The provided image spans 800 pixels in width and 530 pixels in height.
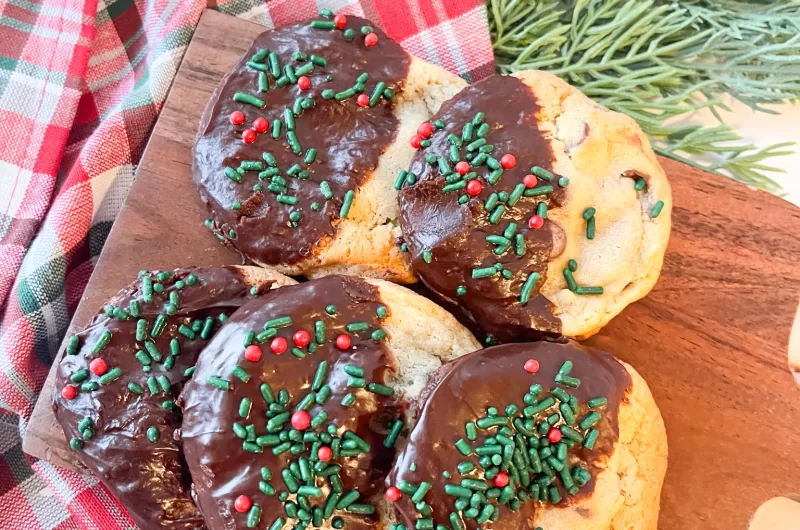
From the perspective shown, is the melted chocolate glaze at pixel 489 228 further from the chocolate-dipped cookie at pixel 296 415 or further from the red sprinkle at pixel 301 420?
the red sprinkle at pixel 301 420

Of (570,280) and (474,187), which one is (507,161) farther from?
(570,280)

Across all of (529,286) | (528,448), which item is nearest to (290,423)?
(528,448)

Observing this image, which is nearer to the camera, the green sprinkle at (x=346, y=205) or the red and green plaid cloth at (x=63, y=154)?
the green sprinkle at (x=346, y=205)

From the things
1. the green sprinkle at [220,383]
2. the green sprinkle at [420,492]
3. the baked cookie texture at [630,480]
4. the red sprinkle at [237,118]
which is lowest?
the baked cookie texture at [630,480]

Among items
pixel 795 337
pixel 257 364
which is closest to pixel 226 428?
pixel 257 364

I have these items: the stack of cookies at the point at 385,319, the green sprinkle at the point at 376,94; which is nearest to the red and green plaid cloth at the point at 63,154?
the stack of cookies at the point at 385,319

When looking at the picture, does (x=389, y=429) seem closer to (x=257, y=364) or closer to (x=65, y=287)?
(x=257, y=364)
